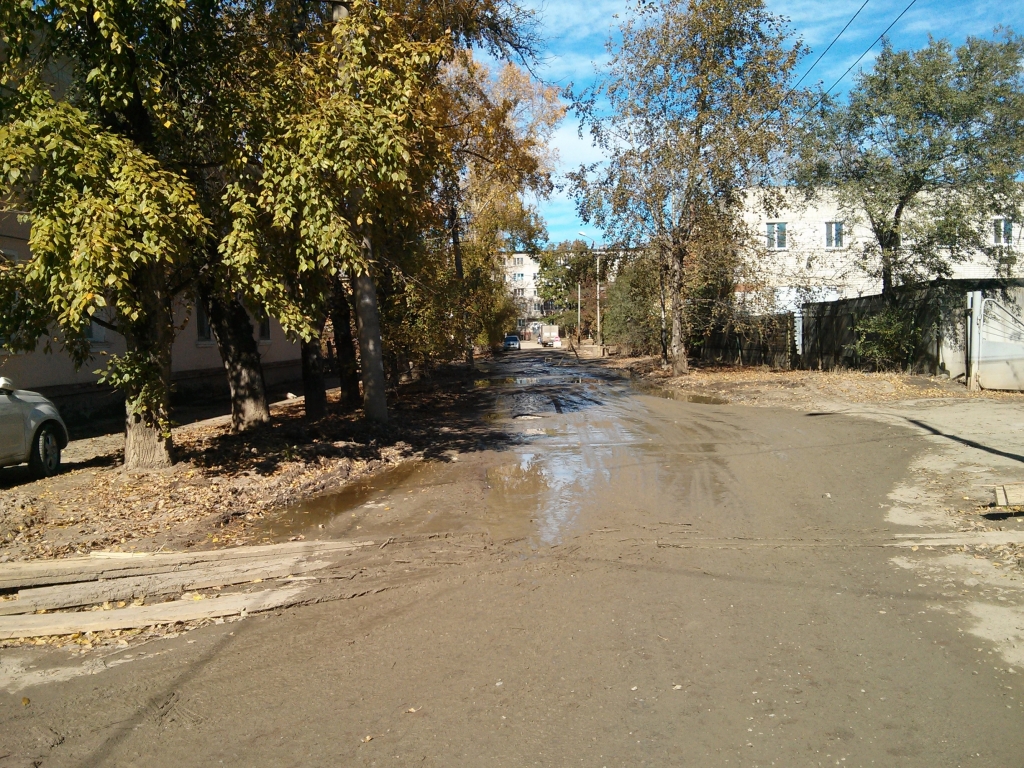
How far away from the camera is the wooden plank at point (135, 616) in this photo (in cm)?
517

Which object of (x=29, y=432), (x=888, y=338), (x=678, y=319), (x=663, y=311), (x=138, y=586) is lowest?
(x=138, y=586)

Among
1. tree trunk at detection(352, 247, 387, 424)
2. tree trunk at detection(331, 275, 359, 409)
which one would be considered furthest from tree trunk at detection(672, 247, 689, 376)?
tree trunk at detection(352, 247, 387, 424)

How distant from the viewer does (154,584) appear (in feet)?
19.2

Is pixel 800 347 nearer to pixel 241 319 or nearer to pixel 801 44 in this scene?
pixel 801 44

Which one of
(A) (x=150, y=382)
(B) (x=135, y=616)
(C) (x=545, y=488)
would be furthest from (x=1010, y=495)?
(A) (x=150, y=382)

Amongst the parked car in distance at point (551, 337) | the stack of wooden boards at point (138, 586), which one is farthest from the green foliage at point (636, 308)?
the parked car in distance at point (551, 337)

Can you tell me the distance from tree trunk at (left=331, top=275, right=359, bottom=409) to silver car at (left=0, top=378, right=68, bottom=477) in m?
6.20

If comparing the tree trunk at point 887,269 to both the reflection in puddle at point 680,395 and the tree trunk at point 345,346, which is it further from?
the tree trunk at point 345,346

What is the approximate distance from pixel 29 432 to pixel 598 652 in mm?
7999

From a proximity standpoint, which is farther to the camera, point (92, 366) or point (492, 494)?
point (92, 366)

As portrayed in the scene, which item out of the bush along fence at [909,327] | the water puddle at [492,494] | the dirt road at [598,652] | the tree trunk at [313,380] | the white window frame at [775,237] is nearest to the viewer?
the dirt road at [598,652]

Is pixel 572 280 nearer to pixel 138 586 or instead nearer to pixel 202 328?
pixel 202 328

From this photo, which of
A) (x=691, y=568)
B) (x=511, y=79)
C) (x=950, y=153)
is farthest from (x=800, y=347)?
(x=691, y=568)

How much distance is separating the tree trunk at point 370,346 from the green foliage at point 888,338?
Answer: 512 inches
